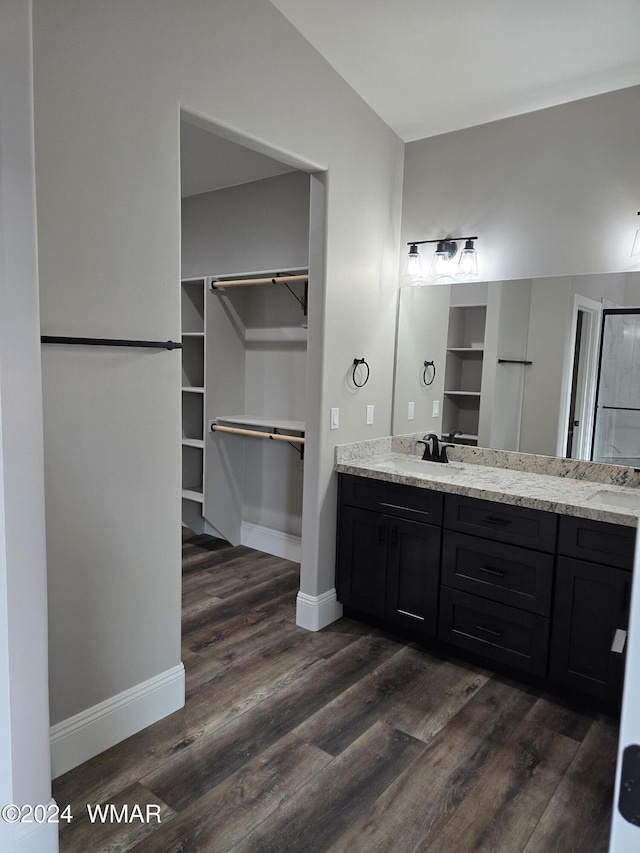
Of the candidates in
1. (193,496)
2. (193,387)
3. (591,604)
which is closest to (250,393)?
(193,387)

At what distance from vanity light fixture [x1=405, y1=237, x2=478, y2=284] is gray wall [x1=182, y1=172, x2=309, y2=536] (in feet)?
2.53

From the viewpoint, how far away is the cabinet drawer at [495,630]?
8.21 feet

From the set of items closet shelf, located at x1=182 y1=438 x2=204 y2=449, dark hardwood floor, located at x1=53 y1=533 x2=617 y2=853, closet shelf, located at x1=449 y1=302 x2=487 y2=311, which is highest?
closet shelf, located at x1=449 y1=302 x2=487 y2=311

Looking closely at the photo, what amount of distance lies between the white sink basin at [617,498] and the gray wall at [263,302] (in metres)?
1.97

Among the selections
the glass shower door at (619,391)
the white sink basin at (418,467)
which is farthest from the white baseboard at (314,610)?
the glass shower door at (619,391)

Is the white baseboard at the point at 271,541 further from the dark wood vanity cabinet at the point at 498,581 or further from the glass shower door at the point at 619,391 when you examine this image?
the glass shower door at the point at 619,391

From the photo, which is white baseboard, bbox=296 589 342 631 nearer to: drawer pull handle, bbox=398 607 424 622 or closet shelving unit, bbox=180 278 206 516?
drawer pull handle, bbox=398 607 424 622

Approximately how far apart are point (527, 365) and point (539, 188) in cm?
88

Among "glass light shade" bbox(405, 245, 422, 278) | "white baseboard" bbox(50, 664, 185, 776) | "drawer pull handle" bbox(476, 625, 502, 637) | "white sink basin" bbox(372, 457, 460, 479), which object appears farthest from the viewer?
"glass light shade" bbox(405, 245, 422, 278)

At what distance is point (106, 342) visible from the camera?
6.38 ft

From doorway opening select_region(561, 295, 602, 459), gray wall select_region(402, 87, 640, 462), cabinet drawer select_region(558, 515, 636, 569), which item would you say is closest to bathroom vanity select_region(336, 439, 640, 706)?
cabinet drawer select_region(558, 515, 636, 569)

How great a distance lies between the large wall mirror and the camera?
273 cm

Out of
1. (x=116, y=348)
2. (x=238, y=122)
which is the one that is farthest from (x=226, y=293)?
(x=116, y=348)

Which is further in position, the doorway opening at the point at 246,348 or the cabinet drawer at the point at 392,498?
the doorway opening at the point at 246,348
